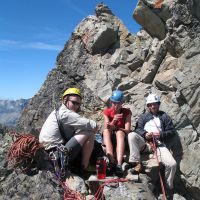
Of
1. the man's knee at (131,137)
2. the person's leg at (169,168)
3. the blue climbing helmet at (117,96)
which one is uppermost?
the blue climbing helmet at (117,96)

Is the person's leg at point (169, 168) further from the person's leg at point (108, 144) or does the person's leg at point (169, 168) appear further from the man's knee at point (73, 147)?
the man's knee at point (73, 147)

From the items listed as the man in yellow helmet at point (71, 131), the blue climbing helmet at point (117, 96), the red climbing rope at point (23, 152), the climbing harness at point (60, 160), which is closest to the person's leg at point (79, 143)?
the man in yellow helmet at point (71, 131)

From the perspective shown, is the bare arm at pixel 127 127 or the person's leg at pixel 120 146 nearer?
the person's leg at pixel 120 146

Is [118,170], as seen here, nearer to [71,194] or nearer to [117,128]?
[117,128]

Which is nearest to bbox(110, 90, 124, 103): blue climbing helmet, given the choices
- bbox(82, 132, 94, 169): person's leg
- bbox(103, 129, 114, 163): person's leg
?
bbox(103, 129, 114, 163): person's leg

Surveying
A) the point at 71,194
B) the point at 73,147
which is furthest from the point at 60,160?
the point at 71,194

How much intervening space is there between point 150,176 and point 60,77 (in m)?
11.8

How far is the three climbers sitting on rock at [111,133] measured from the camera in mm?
12453

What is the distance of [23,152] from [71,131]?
2.02 m

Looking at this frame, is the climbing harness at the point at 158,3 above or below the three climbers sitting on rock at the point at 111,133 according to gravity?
above

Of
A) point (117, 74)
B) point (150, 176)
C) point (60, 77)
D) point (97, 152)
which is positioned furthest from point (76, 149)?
point (60, 77)

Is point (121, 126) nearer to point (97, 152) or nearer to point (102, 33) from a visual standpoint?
point (97, 152)

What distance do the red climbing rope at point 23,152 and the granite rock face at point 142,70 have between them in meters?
7.22

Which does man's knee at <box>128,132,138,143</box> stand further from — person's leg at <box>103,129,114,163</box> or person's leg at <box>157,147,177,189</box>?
person's leg at <box>157,147,177,189</box>
